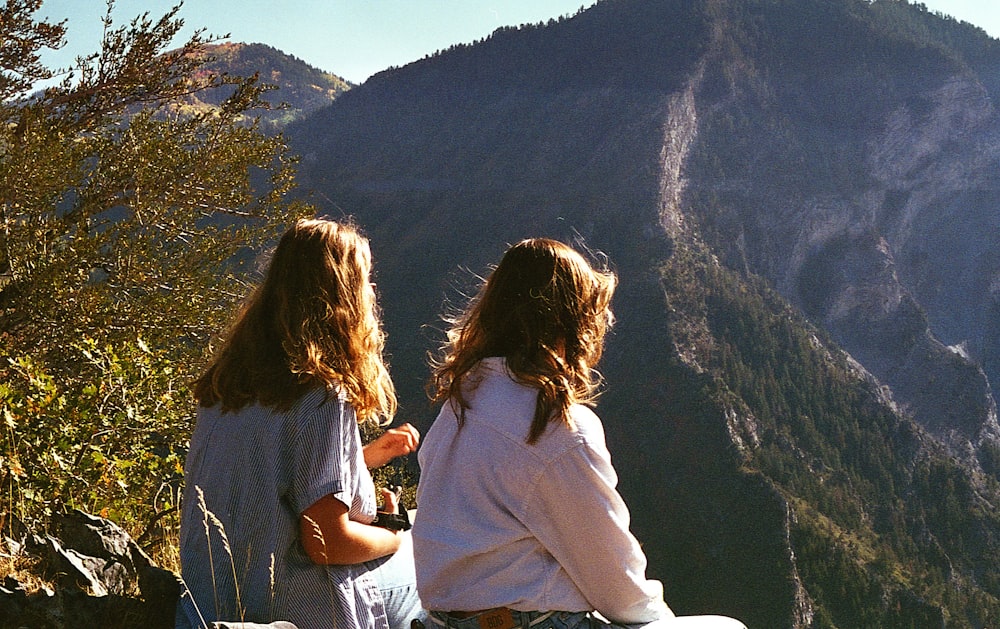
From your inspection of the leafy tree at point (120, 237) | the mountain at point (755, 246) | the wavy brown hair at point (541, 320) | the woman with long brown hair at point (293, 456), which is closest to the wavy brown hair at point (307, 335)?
the woman with long brown hair at point (293, 456)

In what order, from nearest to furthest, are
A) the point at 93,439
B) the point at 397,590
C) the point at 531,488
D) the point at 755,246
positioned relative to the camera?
the point at 531,488 < the point at 397,590 < the point at 93,439 < the point at 755,246

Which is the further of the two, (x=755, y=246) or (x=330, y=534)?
(x=755, y=246)

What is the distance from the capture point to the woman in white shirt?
7.28 ft

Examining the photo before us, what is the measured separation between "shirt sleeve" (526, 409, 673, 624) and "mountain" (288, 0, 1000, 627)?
62.9 m

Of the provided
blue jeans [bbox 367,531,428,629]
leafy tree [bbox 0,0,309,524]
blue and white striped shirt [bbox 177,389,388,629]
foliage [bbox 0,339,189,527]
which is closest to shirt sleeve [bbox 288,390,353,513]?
blue and white striped shirt [bbox 177,389,388,629]

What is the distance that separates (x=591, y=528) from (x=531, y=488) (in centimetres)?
18

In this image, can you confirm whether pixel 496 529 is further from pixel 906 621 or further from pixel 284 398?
pixel 906 621


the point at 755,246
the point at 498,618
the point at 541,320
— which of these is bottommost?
the point at 498,618

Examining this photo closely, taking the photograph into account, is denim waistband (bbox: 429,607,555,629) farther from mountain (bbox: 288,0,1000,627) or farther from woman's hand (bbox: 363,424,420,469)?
mountain (bbox: 288,0,1000,627)

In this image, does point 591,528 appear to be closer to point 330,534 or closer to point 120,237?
point 330,534

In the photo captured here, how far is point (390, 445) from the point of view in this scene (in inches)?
118

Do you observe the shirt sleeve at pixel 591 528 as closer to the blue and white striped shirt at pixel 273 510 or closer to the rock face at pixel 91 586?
the blue and white striped shirt at pixel 273 510

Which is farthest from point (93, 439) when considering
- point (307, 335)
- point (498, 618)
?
point (498, 618)

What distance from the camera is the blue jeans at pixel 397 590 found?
265cm
